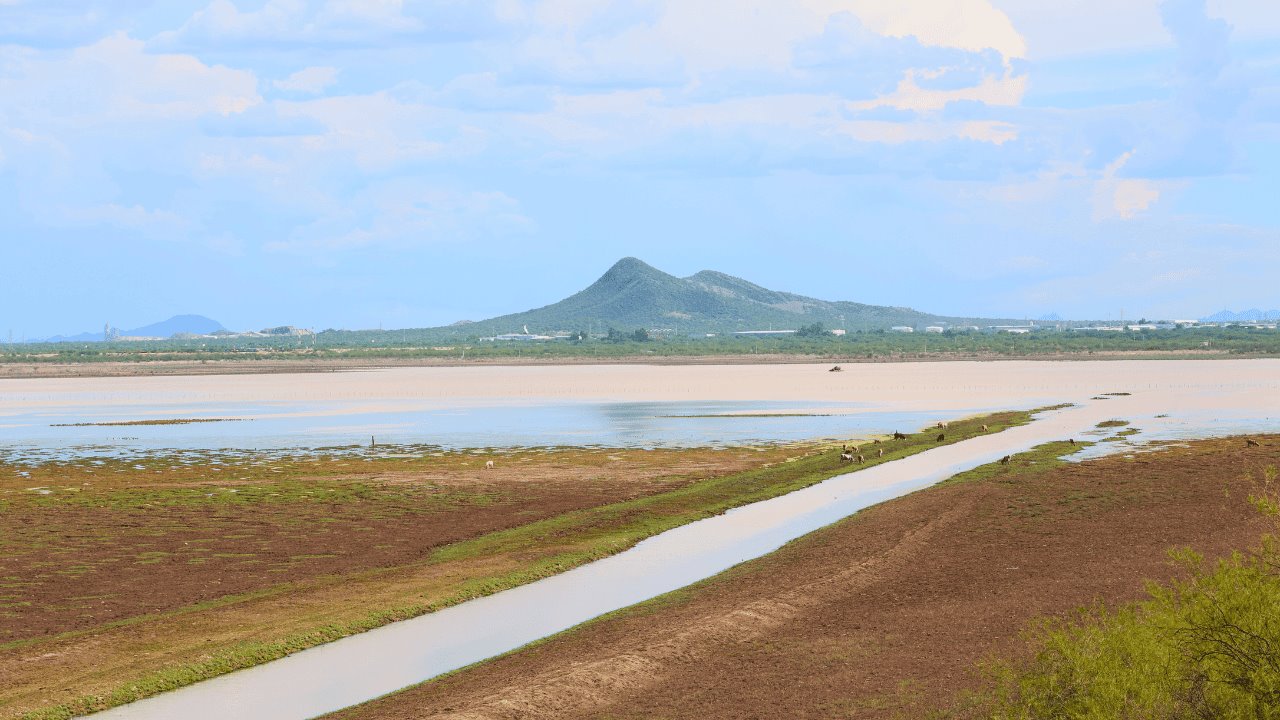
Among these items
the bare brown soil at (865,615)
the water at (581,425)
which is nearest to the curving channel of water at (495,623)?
the water at (581,425)

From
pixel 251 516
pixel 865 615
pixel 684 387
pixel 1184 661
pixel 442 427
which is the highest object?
pixel 1184 661

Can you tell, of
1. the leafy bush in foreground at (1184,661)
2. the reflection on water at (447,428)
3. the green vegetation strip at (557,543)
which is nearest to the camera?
the leafy bush in foreground at (1184,661)

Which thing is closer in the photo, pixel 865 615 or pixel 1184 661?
pixel 1184 661

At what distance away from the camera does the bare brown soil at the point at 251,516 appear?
25547 millimetres

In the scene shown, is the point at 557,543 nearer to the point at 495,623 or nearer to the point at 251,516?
the point at 495,623

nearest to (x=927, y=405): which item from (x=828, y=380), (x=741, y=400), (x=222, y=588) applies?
(x=741, y=400)

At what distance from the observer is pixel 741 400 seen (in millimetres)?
100250

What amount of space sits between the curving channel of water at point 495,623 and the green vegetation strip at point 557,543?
27cm

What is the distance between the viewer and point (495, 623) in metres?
22.9

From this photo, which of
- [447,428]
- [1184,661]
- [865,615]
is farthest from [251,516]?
[447,428]

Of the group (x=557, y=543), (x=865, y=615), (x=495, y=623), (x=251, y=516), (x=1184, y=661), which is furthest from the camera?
(x=251, y=516)

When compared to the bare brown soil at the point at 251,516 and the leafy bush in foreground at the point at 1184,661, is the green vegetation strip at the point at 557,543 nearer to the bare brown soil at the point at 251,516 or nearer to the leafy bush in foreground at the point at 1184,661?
the bare brown soil at the point at 251,516

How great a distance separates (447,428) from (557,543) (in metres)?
42.4

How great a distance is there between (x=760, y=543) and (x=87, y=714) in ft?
58.3
